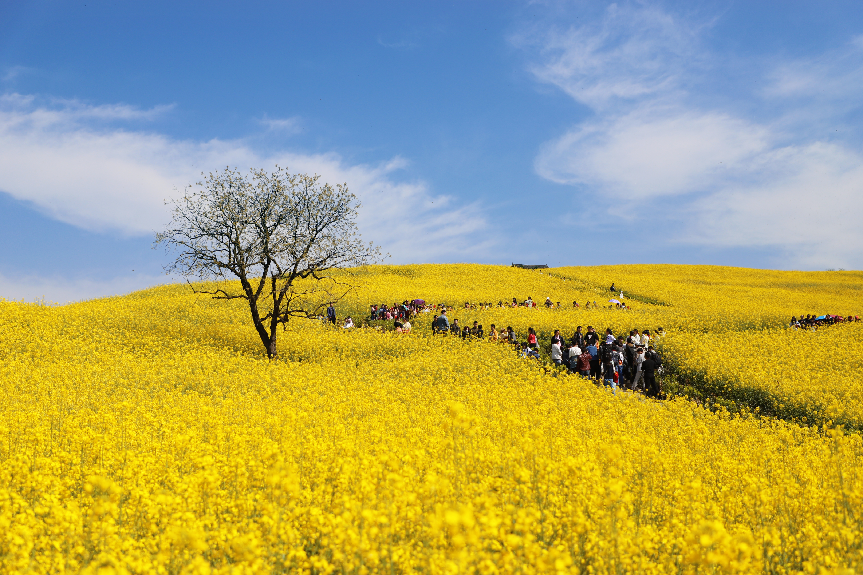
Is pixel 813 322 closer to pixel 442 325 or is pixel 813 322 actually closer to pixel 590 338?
pixel 590 338

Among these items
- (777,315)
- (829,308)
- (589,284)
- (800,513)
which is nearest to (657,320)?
(777,315)

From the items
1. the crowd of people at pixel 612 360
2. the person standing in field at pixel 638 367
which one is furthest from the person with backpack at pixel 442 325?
the person standing in field at pixel 638 367

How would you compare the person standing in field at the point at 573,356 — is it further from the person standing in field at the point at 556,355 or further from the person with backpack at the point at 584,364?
the person standing in field at the point at 556,355

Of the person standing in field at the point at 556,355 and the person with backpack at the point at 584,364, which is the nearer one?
the person with backpack at the point at 584,364

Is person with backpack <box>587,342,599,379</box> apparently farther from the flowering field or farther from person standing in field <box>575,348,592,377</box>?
the flowering field

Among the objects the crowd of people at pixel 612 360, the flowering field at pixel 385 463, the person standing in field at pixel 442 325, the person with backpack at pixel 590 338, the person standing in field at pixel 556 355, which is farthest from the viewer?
the person standing in field at pixel 442 325

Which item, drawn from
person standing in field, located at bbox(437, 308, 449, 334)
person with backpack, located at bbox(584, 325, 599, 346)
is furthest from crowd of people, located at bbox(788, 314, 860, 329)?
person standing in field, located at bbox(437, 308, 449, 334)

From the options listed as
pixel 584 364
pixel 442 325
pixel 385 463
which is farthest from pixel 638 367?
pixel 385 463

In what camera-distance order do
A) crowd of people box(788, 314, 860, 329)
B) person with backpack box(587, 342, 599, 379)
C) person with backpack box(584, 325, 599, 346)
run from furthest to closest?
crowd of people box(788, 314, 860, 329) → person with backpack box(584, 325, 599, 346) → person with backpack box(587, 342, 599, 379)

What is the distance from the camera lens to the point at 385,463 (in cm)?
736

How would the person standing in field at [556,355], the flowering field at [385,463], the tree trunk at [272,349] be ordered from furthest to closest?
the tree trunk at [272,349] → the person standing in field at [556,355] → the flowering field at [385,463]

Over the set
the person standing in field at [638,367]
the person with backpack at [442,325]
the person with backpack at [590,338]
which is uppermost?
the person with backpack at [442,325]

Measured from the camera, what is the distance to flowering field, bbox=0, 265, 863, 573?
5254mm

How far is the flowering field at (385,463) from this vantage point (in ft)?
17.2
